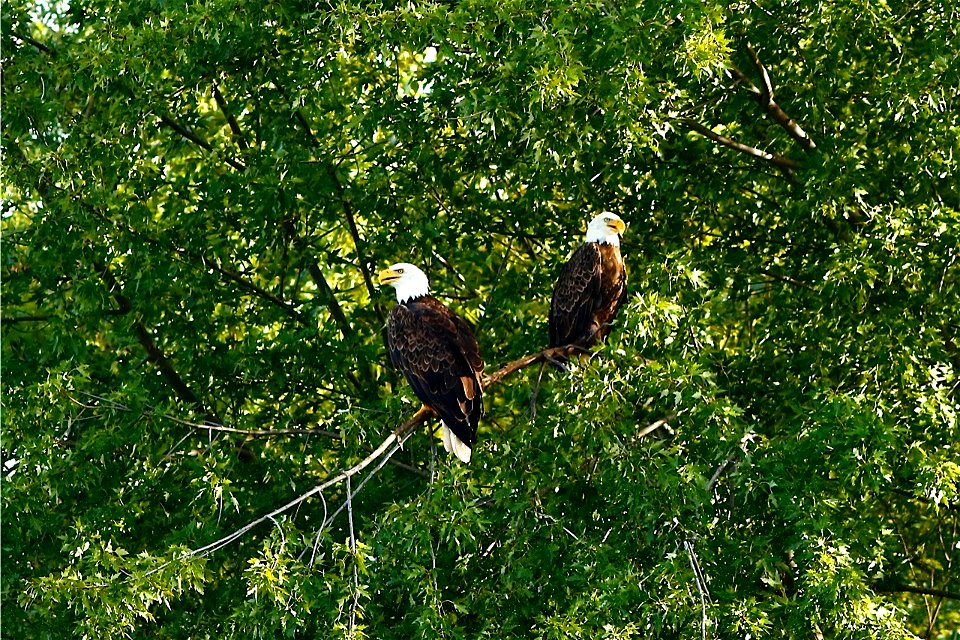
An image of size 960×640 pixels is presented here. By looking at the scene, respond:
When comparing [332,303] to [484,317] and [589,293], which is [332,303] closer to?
[484,317]

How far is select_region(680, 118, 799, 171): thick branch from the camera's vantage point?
325 inches

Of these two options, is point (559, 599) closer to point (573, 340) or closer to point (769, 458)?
point (769, 458)

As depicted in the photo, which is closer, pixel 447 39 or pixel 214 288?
pixel 447 39

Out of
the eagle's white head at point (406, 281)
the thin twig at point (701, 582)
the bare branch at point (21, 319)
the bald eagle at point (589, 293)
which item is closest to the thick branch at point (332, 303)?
the eagle's white head at point (406, 281)

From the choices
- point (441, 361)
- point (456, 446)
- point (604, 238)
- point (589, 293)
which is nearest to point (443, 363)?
point (441, 361)

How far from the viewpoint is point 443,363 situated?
7.30 meters

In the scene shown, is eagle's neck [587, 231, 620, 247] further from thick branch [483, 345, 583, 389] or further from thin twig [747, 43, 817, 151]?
thin twig [747, 43, 817, 151]

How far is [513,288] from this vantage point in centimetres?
873

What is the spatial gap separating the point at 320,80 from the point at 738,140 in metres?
2.83

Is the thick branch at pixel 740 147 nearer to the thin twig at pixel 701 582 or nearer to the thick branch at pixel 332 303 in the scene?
the thick branch at pixel 332 303

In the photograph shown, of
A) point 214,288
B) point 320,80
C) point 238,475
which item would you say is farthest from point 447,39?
point 238,475

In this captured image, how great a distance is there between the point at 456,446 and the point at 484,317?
1.62 meters

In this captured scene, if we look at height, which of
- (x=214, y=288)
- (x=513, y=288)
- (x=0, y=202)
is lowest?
(x=513, y=288)

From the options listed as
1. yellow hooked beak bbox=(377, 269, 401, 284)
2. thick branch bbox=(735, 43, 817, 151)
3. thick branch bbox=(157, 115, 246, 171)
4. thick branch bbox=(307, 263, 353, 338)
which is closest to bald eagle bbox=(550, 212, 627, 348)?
yellow hooked beak bbox=(377, 269, 401, 284)
